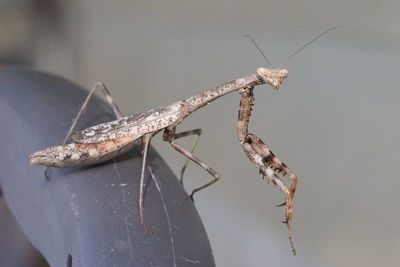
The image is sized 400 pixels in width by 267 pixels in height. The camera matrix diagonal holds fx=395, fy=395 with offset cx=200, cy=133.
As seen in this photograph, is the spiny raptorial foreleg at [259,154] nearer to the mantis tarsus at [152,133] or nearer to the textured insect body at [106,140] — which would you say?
the mantis tarsus at [152,133]

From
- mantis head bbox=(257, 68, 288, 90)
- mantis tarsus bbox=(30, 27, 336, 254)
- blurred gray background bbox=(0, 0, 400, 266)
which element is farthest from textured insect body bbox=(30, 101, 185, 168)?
blurred gray background bbox=(0, 0, 400, 266)

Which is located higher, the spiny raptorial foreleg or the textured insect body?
the textured insect body

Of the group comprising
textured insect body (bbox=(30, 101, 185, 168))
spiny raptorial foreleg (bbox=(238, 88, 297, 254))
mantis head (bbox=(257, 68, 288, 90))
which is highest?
textured insect body (bbox=(30, 101, 185, 168))

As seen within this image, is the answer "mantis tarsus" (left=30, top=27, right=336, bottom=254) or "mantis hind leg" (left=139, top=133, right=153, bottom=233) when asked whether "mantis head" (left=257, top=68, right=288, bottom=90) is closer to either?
"mantis tarsus" (left=30, top=27, right=336, bottom=254)

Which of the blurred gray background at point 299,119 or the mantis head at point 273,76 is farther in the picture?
the blurred gray background at point 299,119

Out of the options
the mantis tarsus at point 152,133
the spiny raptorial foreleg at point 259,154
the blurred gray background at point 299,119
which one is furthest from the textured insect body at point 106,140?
the blurred gray background at point 299,119

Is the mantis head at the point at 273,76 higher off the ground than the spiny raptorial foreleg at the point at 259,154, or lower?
higher
